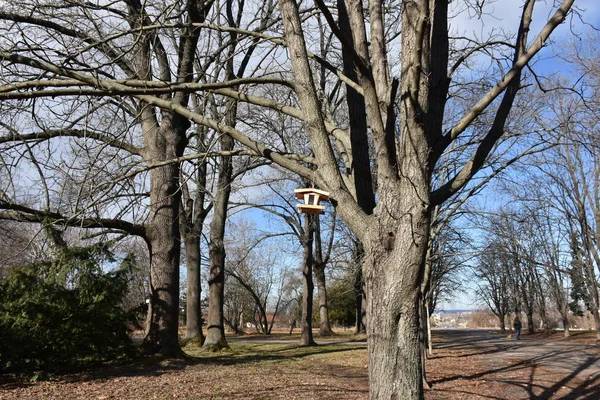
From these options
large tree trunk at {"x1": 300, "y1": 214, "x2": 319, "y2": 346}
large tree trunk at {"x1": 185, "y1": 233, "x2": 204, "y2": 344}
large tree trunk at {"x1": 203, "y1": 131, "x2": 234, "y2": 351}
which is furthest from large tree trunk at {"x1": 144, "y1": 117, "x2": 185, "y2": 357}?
large tree trunk at {"x1": 300, "y1": 214, "x2": 319, "y2": 346}

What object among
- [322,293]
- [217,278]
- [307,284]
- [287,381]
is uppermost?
[217,278]

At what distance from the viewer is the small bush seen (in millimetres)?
8680

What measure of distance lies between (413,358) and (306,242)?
1773 centimetres

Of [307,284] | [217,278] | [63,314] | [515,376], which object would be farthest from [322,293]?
[63,314]

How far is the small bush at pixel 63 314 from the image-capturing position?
28.5 feet

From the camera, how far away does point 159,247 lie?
11219 mm

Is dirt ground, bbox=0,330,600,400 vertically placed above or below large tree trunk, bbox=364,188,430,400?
below

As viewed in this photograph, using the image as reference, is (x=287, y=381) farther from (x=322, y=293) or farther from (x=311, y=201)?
(x=322, y=293)

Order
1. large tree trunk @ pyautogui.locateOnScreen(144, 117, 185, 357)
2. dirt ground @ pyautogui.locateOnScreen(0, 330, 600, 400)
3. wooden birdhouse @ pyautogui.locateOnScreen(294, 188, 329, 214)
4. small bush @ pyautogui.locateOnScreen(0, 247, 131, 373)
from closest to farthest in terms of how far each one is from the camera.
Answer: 1. wooden birdhouse @ pyautogui.locateOnScreen(294, 188, 329, 214)
2. dirt ground @ pyautogui.locateOnScreen(0, 330, 600, 400)
3. small bush @ pyautogui.locateOnScreen(0, 247, 131, 373)
4. large tree trunk @ pyautogui.locateOnScreen(144, 117, 185, 357)

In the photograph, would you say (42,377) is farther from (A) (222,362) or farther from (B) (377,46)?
(B) (377,46)

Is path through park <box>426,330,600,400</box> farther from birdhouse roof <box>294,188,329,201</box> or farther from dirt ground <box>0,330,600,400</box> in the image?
birdhouse roof <box>294,188,329,201</box>

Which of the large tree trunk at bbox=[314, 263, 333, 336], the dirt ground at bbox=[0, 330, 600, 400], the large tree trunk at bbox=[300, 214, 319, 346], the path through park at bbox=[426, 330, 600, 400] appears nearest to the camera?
the dirt ground at bbox=[0, 330, 600, 400]

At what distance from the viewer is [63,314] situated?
30.8 ft

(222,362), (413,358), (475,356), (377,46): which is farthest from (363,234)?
(475,356)
